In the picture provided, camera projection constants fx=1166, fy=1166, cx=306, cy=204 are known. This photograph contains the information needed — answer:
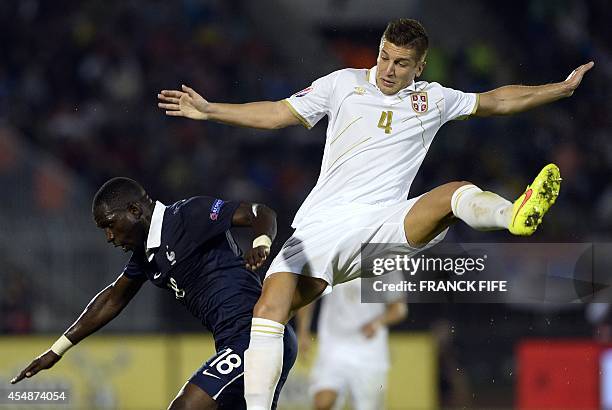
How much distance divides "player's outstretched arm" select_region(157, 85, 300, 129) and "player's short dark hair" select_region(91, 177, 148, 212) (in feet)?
1.60

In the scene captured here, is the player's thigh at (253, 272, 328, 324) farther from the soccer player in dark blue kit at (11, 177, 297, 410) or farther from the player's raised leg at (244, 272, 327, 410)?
the soccer player in dark blue kit at (11, 177, 297, 410)

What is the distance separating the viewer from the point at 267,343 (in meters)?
5.75

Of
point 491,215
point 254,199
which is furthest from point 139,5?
point 491,215

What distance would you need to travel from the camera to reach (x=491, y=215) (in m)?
5.54

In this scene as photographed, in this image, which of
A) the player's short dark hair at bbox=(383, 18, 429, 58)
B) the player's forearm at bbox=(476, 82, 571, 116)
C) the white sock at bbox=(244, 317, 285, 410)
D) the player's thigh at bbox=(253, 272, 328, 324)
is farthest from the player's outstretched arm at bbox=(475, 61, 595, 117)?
the white sock at bbox=(244, 317, 285, 410)

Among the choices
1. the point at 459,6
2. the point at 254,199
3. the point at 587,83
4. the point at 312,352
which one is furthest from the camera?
the point at 459,6

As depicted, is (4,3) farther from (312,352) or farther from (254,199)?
(312,352)

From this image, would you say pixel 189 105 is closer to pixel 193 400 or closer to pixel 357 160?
pixel 357 160

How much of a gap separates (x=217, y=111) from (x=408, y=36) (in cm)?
107

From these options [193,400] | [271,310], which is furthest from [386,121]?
[193,400]

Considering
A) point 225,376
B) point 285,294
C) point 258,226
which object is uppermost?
point 258,226

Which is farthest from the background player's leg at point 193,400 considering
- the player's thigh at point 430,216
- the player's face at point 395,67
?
the player's face at point 395,67

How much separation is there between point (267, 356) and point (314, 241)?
699 mm

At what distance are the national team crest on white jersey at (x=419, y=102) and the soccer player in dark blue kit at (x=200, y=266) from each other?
1063 mm
